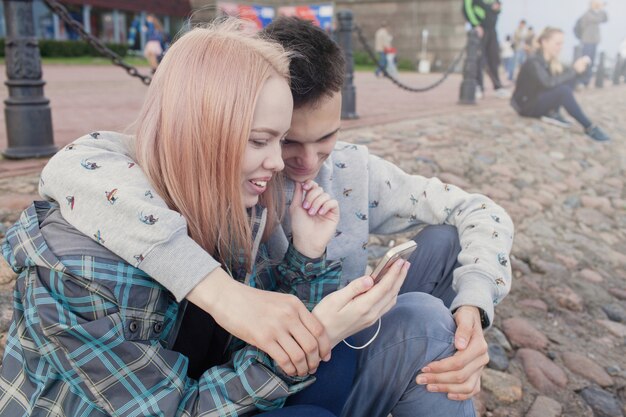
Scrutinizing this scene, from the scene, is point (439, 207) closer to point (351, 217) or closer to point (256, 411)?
point (351, 217)

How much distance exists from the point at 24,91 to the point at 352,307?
3.28 meters

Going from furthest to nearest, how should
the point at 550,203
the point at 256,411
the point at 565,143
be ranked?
the point at 565,143
the point at 550,203
the point at 256,411

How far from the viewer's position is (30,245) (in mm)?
1320

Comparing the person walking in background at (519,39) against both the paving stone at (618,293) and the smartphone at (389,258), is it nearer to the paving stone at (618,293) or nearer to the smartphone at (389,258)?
the paving stone at (618,293)

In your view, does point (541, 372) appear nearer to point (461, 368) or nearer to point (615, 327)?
point (615, 327)

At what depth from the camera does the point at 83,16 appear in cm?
2541

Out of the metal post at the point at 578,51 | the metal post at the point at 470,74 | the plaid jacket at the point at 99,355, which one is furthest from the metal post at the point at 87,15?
the plaid jacket at the point at 99,355

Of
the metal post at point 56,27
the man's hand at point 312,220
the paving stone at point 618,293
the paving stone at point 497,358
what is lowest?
the paving stone at point 618,293

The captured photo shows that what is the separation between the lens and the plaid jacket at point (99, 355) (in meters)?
1.25

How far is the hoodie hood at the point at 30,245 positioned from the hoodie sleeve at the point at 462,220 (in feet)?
3.84

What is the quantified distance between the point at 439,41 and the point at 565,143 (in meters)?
→ 16.1

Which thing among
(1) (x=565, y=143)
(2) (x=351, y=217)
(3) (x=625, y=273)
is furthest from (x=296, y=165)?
(1) (x=565, y=143)

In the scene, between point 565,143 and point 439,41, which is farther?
point 439,41

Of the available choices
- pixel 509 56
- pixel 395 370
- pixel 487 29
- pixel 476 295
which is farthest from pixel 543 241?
pixel 509 56
